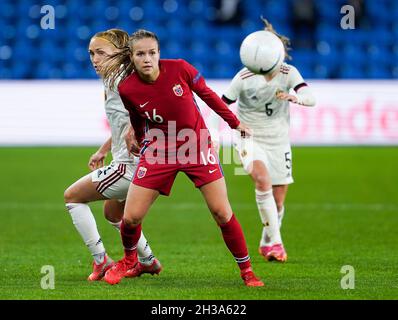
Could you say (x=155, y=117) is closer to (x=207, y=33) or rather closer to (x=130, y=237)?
(x=130, y=237)

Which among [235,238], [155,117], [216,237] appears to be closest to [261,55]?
[155,117]

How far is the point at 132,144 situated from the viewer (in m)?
6.63

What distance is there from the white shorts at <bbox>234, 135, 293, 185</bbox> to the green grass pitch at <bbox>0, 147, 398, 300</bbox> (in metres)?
0.75

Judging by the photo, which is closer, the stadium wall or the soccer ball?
the soccer ball

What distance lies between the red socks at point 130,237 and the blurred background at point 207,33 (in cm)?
1445

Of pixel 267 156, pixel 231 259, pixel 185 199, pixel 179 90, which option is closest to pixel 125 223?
pixel 179 90

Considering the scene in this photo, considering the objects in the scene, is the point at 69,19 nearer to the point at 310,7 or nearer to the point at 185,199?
the point at 310,7

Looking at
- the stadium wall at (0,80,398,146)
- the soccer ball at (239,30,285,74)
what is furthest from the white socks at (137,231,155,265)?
the stadium wall at (0,80,398,146)

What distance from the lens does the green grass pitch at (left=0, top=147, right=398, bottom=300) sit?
6504mm

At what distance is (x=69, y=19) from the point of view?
22000 millimetres

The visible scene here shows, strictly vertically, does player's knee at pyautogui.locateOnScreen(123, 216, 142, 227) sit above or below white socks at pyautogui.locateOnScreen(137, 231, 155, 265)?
above

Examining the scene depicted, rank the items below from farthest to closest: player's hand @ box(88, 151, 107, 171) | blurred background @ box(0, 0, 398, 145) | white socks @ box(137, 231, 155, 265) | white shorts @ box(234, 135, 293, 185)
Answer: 1. blurred background @ box(0, 0, 398, 145)
2. white shorts @ box(234, 135, 293, 185)
3. white socks @ box(137, 231, 155, 265)
4. player's hand @ box(88, 151, 107, 171)

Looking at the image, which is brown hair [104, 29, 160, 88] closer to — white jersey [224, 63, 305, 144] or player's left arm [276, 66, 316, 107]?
player's left arm [276, 66, 316, 107]

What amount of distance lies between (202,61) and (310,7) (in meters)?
2.86
